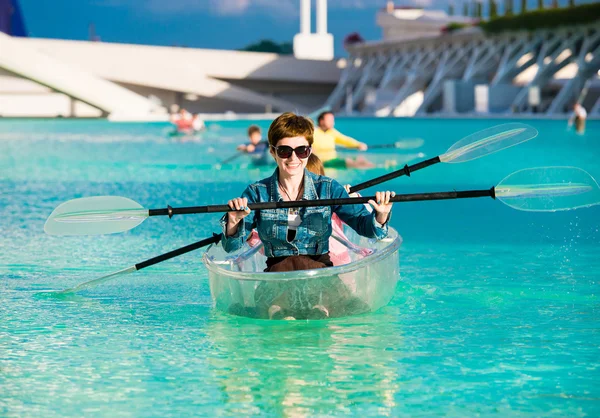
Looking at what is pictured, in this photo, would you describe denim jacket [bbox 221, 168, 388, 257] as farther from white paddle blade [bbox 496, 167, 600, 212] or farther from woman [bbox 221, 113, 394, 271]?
white paddle blade [bbox 496, 167, 600, 212]

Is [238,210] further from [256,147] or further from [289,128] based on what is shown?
[256,147]

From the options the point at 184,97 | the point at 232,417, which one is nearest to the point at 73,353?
the point at 232,417

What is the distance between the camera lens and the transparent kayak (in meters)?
5.89

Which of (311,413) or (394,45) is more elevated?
(394,45)

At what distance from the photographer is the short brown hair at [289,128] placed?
564 cm

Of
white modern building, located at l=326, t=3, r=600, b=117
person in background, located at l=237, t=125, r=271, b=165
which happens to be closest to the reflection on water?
person in background, located at l=237, t=125, r=271, b=165

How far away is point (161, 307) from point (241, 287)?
1.11 metres

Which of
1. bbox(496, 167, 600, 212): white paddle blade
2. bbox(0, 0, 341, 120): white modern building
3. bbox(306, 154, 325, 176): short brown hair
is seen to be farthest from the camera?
bbox(0, 0, 341, 120): white modern building

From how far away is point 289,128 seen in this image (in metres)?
5.64

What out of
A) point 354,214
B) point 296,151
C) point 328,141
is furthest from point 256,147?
point 296,151

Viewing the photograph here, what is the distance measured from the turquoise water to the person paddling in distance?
1.50 ft

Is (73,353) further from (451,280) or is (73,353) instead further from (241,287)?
(451,280)

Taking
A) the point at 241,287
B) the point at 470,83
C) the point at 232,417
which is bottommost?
the point at 232,417

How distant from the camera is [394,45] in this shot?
8038cm
